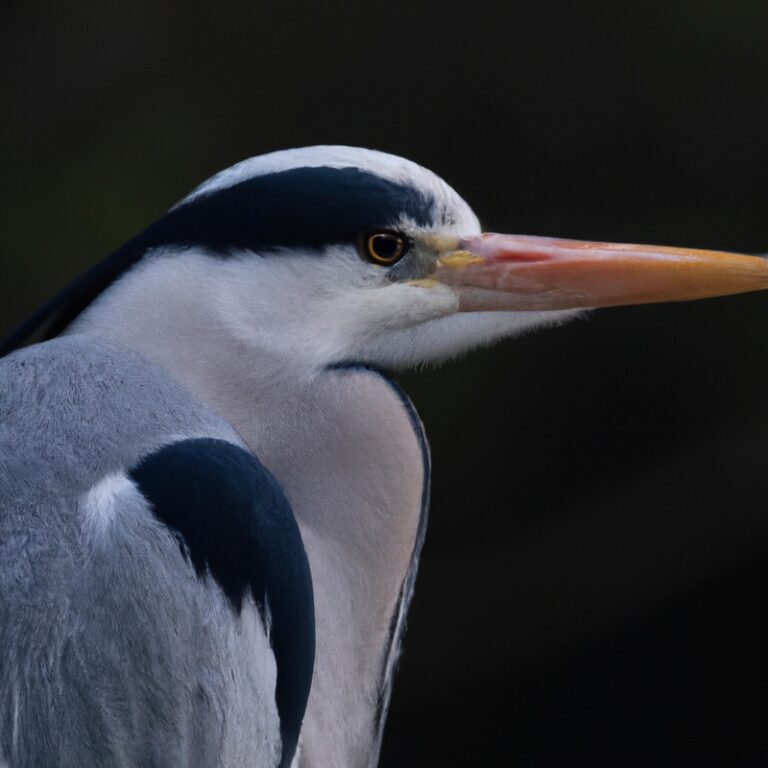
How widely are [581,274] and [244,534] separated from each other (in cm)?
35

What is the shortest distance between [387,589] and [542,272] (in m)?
0.26

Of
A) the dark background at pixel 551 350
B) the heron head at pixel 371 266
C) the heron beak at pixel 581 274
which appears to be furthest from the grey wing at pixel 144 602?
the dark background at pixel 551 350

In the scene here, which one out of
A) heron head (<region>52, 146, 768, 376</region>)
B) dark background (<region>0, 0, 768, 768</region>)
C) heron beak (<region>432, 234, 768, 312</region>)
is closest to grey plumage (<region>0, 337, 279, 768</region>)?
heron head (<region>52, 146, 768, 376</region>)

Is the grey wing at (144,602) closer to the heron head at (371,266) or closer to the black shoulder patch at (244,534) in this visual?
the black shoulder patch at (244,534)

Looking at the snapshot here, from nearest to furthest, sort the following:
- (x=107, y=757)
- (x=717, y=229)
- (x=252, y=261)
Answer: (x=107, y=757)
(x=252, y=261)
(x=717, y=229)

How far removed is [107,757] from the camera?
2.68 feet

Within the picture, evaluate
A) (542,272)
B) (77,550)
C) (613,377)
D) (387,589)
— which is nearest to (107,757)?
(77,550)

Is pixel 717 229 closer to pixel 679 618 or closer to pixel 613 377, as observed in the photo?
pixel 613 377

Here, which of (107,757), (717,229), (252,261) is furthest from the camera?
(717,229)

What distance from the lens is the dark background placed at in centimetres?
257

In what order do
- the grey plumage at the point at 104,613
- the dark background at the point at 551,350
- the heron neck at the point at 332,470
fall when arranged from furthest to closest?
the dark background at the point at 551,350 → the heron neck at the point at 332,470 → the grey plumage at the point at 104,613

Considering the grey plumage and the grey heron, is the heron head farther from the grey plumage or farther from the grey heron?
the grey plumage

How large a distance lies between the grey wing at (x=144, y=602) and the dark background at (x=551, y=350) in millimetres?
1644

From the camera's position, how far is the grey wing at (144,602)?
80 centimetres
